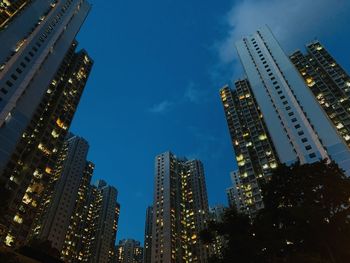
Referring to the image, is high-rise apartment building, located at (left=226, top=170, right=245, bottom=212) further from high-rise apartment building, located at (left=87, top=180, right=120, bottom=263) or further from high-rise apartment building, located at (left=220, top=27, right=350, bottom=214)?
high-rise apartment building, located at (left=87, top=180, right=120, bottom=263)

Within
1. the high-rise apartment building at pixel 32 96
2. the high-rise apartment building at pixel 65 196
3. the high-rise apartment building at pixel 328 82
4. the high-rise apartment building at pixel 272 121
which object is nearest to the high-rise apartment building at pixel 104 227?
the high-rise apartment building at pixel 65 196

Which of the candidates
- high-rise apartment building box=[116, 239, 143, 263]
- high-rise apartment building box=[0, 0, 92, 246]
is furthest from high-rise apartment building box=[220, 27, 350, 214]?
high-rise apartment building box=[116, 239, 143, 263]

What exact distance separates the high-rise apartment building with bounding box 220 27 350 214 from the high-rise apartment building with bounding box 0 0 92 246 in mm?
50456

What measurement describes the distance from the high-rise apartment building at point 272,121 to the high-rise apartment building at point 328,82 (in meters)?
0.77

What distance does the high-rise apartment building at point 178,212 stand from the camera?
10907 cm

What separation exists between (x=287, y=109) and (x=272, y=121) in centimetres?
490

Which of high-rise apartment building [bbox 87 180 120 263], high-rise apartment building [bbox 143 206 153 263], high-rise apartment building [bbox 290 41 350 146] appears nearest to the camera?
high-rise apartment building [bbox 290 41 350 146]

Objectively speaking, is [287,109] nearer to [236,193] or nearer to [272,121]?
[272,121]

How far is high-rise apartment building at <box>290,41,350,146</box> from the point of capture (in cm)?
7894

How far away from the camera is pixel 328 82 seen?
292 feet

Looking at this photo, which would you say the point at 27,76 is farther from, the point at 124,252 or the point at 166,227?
the point at 124,252

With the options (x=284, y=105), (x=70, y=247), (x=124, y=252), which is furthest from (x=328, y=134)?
(x=124, y=252)

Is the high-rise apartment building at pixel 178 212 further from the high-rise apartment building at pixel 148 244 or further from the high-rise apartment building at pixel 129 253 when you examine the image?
the high-rise apartment building at pixel 129 253

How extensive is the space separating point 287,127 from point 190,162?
78.8 m
